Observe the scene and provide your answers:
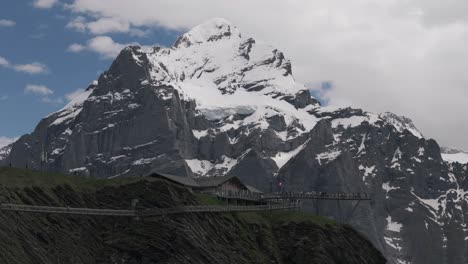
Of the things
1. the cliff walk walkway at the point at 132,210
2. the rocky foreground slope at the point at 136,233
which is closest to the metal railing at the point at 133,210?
the cliff walk walkway at the point at 132,210

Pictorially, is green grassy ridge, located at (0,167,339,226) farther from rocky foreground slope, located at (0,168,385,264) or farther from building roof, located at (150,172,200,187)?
building roof, located at (150,172,200,187)

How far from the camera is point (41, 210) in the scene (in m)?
129

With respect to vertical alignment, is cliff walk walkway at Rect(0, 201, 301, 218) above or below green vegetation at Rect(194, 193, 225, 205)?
below

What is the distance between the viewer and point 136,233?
137750mm

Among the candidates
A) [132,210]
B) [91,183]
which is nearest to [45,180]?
[91,183]

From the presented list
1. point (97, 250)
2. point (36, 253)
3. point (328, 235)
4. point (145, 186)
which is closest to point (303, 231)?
point (328, 235)

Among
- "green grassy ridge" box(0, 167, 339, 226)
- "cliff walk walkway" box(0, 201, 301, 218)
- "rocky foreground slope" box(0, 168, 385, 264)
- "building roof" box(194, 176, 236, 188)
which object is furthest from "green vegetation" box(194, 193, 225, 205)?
"building roof" box(194, 176, 236, 188)

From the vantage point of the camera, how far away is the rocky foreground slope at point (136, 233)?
12588 cm

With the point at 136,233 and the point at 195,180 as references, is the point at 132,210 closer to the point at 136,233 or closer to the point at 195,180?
the point at 136,233

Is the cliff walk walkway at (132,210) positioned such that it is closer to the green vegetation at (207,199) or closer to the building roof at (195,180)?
the green vegetation at (207,199)

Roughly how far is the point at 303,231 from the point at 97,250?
4748 cm

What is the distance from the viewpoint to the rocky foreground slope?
413ft

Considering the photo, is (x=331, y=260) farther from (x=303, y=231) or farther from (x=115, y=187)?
(x=115, y=187)

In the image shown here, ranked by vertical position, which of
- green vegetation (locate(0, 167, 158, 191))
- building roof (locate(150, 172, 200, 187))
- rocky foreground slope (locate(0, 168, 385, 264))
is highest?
building roof (locate(150, 172, 200, 187))
